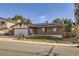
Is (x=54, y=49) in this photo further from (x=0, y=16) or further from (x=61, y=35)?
(x=0, y=16)

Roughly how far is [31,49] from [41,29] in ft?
1.19

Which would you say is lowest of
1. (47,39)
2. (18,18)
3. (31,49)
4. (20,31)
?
(31,49)

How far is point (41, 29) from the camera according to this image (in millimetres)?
9758

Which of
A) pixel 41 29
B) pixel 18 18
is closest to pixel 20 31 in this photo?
pixel 18 18

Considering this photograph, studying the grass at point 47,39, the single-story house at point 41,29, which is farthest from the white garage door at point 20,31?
the grass at point 47,39

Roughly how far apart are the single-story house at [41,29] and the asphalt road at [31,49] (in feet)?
0.64

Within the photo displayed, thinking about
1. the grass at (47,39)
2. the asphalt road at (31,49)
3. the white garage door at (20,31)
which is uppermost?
the white garage door at (20,31)

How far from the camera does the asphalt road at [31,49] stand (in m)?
9.62

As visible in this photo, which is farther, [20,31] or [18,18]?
[20,31]

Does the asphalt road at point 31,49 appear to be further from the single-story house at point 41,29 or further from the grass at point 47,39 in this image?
the single-story house at point 41,29

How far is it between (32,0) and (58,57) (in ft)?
3.22

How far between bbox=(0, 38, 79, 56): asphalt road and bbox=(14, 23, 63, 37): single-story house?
0.19 m

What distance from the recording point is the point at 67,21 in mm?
9680

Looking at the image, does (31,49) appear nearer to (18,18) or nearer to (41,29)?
(41,29)
